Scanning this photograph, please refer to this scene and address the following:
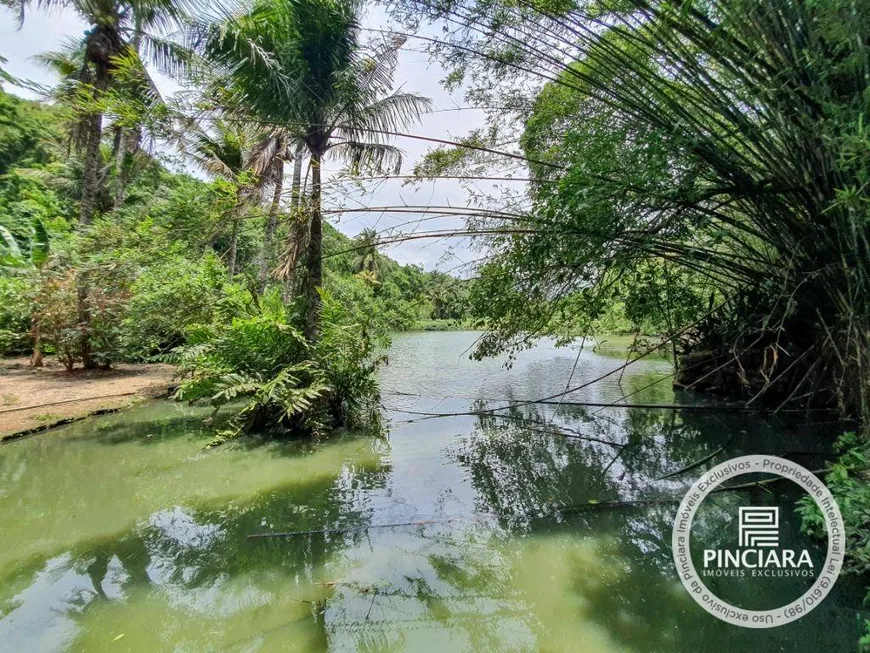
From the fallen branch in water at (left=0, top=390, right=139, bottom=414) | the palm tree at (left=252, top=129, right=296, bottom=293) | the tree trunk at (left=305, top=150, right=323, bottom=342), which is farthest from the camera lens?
the palm tree at (left=252, top=129, right=296, bottom=293)

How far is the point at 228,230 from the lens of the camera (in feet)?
18.6

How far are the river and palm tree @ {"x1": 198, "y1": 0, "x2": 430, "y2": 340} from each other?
2605 mm

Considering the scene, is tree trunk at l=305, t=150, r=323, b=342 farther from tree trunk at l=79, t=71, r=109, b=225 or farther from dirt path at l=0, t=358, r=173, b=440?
tree trunk at l=79, t=71, r=109, b=225

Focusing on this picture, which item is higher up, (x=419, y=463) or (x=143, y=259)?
(x=143, y=259)

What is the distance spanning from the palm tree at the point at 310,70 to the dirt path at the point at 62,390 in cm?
382

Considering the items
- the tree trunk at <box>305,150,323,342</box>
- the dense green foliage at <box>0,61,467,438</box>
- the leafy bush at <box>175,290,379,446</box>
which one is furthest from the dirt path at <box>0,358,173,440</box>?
the tree trunk at <box>305,150,323,342</box>

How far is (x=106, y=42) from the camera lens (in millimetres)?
7879

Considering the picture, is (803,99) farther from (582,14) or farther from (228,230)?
(228,230)

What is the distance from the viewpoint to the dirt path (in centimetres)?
593

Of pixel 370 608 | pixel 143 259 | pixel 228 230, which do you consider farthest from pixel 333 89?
pixel 370 608

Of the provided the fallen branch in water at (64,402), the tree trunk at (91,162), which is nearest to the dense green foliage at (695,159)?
the fallen branch in water at (64,402)

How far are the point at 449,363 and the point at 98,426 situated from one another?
321 inches

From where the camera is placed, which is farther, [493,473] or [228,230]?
[228,230]

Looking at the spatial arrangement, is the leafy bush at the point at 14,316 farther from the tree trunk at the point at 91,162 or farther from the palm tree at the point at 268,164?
the palm tree at the point at 268,164
